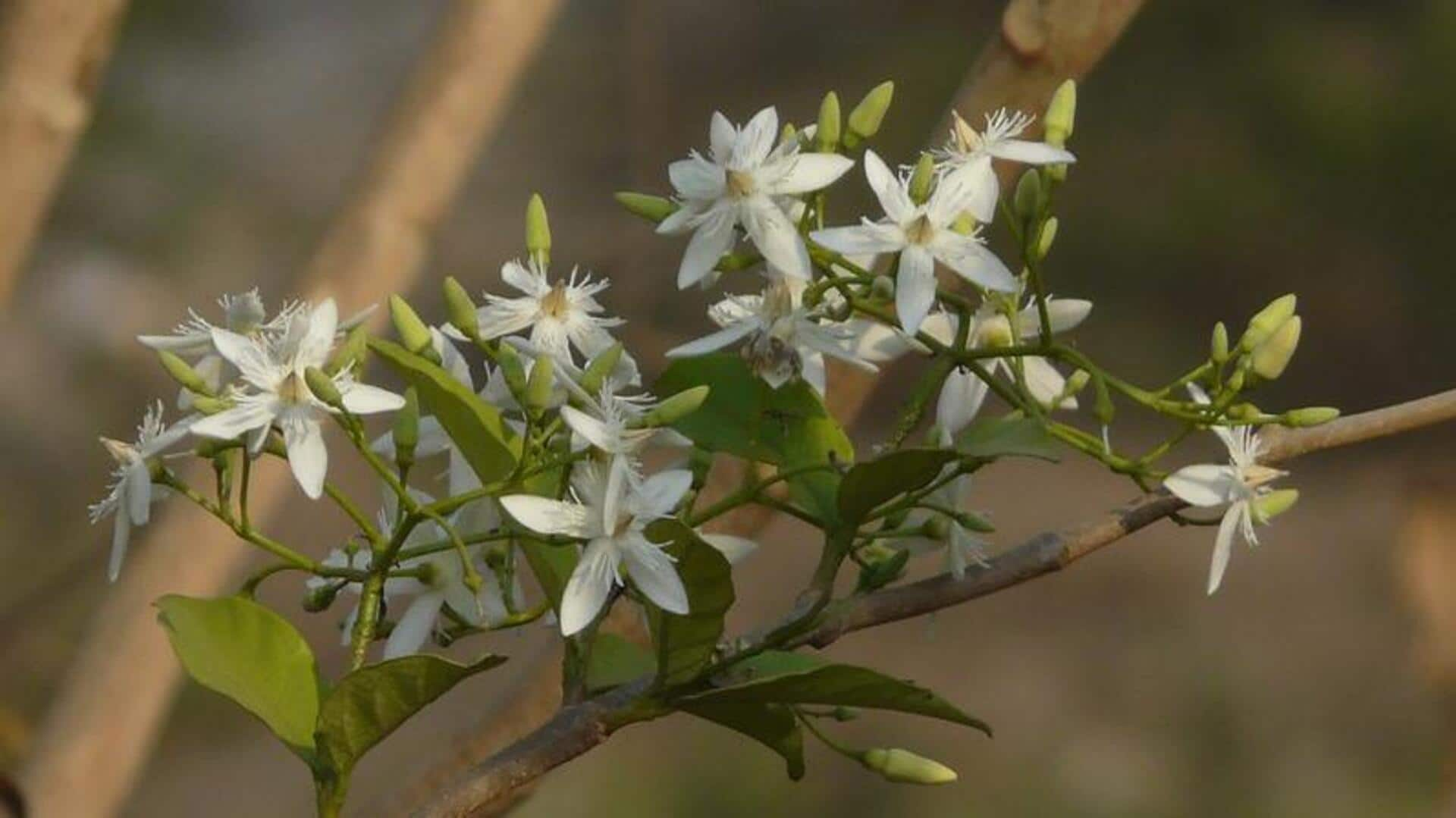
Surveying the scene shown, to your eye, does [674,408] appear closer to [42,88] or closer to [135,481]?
[135,481]

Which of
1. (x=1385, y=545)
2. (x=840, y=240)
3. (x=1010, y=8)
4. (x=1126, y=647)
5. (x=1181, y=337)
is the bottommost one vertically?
(x=840, y=240)

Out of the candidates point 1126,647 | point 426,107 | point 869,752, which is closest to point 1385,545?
point 1126,647

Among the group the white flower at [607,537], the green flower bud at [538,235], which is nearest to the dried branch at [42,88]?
the green flower bud at [538,235]

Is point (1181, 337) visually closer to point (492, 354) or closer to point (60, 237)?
point (60, 237)

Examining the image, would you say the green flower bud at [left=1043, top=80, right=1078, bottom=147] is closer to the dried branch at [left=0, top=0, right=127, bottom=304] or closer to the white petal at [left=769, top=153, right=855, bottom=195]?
the white petal at [left=769, top=153, right=855, bottom=195]

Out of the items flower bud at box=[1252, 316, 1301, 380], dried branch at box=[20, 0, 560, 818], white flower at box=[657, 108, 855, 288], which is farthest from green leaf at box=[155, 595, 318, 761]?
dried branch at box=[20, 0, 560, 818]
